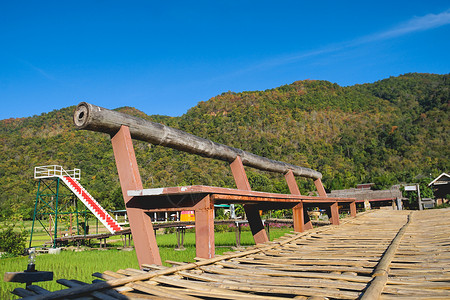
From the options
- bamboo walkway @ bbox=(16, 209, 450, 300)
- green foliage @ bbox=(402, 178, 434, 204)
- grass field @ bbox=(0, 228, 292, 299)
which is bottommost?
grass field @ bbox=(0, 228, 292, 299)

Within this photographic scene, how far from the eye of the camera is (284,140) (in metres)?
79.4

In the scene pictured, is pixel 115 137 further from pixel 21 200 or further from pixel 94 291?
pixel 21 200

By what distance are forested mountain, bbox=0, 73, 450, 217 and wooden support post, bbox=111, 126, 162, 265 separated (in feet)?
96.7

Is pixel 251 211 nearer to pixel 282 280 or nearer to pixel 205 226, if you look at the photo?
pixel 205 226

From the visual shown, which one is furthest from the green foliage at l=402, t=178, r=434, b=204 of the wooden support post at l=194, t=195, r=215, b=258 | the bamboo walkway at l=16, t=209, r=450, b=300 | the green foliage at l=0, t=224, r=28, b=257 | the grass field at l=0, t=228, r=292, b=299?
the wooden support post at l=194, t=195, r=215, b=258

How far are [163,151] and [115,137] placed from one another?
2271 inches

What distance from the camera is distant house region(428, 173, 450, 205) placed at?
111 ft

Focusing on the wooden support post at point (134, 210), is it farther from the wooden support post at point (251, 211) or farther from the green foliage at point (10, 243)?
the green foliage at point (10, 243)

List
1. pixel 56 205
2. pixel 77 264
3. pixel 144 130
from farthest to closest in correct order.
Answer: pixel 56 205, pixel 77 264, pixel 144 130

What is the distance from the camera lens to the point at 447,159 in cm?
6206

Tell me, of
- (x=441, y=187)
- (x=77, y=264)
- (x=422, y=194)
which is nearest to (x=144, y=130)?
(x=77, y=264)

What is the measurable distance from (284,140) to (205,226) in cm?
7806

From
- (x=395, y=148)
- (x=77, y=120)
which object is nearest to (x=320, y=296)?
(x=77, y=120)

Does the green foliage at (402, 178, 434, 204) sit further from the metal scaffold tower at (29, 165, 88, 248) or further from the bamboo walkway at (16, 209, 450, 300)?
the bamboo walkway at (16, 209, 450, 300)
